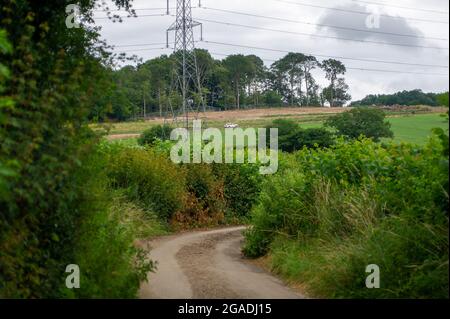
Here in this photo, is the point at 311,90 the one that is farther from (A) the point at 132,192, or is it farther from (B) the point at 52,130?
(B) the point at 52,130

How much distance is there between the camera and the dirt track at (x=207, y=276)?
38.0 ft

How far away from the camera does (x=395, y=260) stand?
10648 millimetres

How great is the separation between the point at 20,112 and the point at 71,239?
229 cm

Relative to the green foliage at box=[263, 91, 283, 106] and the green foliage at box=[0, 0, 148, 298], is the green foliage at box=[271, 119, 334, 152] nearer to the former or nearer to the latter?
the green foliage at box=[263, 91, 283, 106]

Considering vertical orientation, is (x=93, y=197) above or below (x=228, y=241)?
above

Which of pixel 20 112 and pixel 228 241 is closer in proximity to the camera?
pixel 20 112

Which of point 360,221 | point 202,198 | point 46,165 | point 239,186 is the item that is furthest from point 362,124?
point 46,165

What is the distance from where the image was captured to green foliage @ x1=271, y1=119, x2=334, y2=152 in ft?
154

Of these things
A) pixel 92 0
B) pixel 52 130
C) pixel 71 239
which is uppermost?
pixel 92 0

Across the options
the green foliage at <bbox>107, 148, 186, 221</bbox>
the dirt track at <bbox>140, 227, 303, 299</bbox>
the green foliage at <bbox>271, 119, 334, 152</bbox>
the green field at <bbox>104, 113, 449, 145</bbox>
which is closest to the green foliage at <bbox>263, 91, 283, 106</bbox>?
the green field at <bbox>104, 113, 449, 145</bbox>

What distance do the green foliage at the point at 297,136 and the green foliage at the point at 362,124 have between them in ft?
12.0
